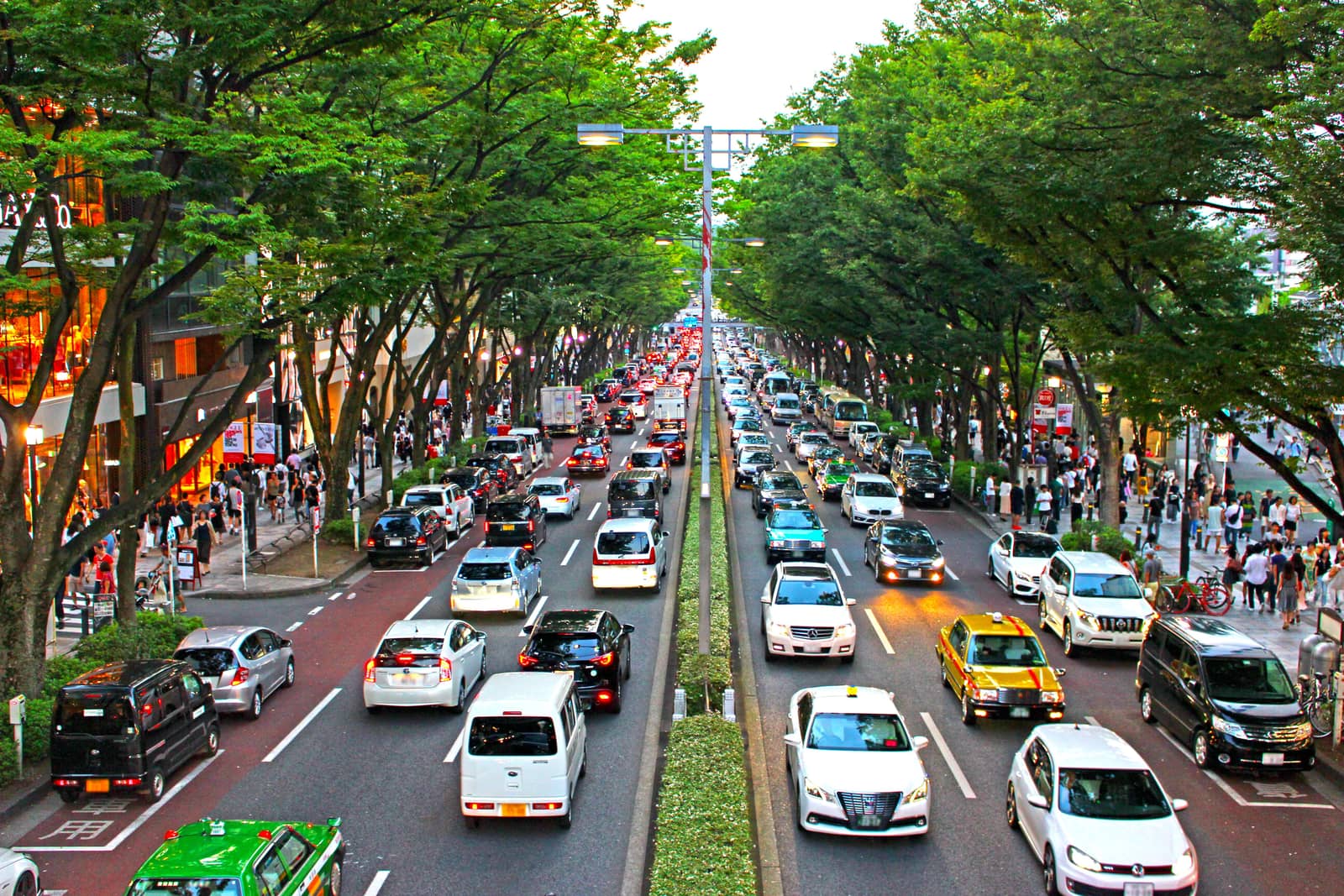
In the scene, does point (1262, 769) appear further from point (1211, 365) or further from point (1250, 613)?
point (1250, 613)

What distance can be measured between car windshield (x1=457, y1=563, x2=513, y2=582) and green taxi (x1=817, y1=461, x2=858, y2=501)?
2039cm

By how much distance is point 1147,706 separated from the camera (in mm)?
19984

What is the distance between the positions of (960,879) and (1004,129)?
47.4ft

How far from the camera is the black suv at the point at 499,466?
46.6 m

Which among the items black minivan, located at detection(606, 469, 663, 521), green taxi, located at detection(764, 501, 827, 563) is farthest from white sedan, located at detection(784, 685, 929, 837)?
black minivan, located at detection(606, 469, 663, 521)

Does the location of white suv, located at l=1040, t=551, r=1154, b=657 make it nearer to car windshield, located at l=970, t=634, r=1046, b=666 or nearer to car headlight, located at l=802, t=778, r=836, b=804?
car windshield, located at l=970, t=634, r=1046, b=666

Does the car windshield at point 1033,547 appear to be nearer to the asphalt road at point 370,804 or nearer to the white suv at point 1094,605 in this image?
the white suv at point 1094,605

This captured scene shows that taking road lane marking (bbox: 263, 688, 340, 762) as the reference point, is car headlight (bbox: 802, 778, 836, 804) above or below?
above

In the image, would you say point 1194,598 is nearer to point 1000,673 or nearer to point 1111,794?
point 1000,673

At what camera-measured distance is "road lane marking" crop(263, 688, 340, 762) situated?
17.9m

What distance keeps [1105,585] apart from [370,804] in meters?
15.3

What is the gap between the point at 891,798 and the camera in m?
14.4

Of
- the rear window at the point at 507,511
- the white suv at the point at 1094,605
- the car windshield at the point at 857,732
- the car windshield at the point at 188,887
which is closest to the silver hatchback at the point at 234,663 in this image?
the car windshield at the point at 188,887

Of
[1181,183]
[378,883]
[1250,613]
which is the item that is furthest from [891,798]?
[1250,613]
